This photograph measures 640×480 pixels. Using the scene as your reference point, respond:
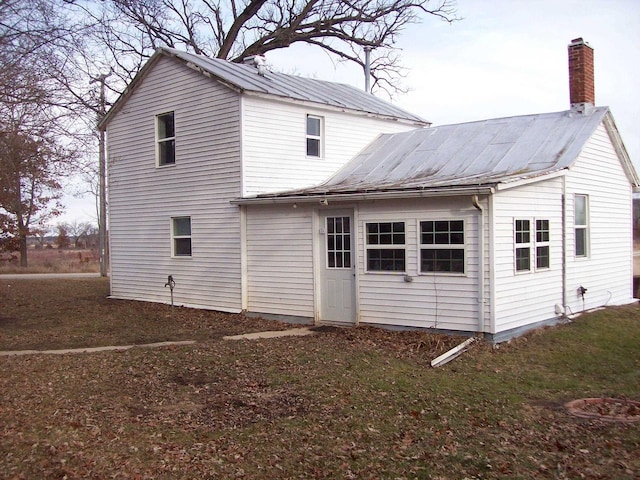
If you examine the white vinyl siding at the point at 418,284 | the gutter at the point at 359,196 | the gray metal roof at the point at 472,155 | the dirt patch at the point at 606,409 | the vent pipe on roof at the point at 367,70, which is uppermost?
the vent pipe on roof at the point at 367,70

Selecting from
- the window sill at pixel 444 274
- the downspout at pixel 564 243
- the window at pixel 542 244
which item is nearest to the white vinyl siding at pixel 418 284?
the window sill at pixel 444 274

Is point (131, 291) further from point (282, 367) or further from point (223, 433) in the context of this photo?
point (223, 433)

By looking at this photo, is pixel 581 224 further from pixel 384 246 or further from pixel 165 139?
pixel 165 139

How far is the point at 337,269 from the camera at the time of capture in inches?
531

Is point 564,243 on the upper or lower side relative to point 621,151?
lower

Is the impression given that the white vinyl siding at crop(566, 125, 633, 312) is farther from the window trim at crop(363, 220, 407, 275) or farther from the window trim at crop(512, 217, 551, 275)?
the window trim at crop(363, 220, 407, 275)

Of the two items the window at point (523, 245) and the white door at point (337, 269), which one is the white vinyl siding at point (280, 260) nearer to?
the white door at point (337, 269)

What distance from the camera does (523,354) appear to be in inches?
419

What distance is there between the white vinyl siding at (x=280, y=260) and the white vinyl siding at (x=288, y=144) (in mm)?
992

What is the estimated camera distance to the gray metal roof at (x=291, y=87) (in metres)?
15.4

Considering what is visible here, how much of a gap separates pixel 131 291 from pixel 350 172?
24.6ft

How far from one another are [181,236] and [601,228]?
1071cm

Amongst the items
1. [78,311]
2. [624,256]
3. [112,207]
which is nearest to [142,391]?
[78,311]

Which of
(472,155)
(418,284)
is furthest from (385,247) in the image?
(472,155)
